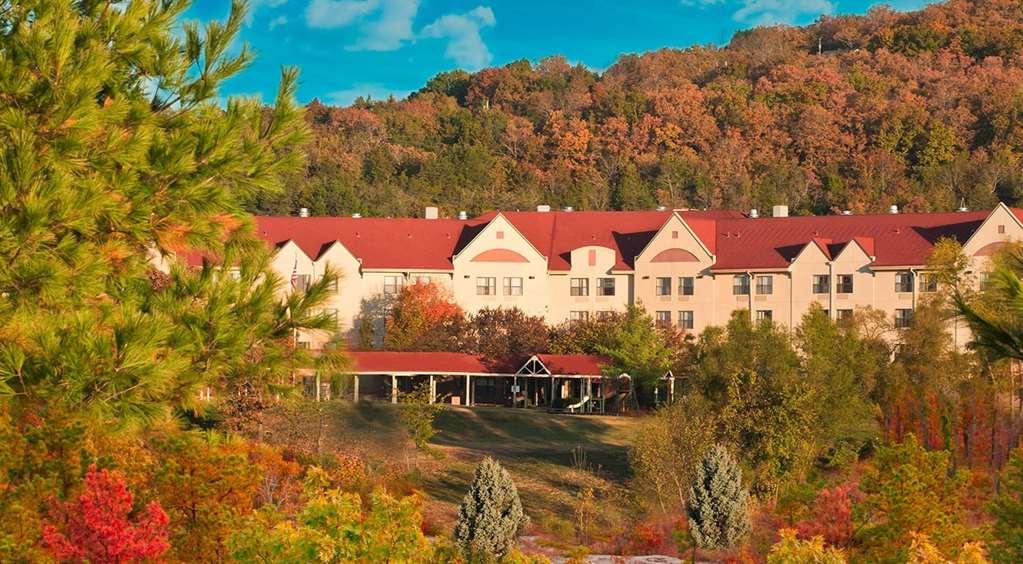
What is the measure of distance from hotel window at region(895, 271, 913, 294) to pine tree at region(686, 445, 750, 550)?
127 ft

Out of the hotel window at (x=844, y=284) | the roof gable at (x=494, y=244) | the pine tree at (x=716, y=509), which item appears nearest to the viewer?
the pine tree at (x=716, y=509)

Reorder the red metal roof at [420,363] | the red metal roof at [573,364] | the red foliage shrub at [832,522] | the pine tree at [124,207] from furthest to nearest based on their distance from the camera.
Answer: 1. the red metal roof at [420,363]
2. the red metal roof at [573,364]
3. the red foliage shrub at [832,522]
4. the pine tree at [124,207]

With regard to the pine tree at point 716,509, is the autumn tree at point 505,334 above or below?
above

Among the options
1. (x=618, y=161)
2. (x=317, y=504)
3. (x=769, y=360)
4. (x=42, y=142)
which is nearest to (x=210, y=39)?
(x=42, y=142)

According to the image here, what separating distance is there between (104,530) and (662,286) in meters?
56.4

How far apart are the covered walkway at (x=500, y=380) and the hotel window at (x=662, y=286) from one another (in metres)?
7.41

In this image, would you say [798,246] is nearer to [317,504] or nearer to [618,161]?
[618,161]

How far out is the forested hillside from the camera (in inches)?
3984

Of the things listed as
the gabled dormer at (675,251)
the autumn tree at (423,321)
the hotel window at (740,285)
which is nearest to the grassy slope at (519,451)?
the autumn tree at (423,321)

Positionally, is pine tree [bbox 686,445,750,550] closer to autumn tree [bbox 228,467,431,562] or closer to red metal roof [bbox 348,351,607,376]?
autumn tree [bbox 228,467,431,562]

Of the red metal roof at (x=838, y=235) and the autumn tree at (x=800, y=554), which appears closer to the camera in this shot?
the autumn tree at (x=800, y=554)

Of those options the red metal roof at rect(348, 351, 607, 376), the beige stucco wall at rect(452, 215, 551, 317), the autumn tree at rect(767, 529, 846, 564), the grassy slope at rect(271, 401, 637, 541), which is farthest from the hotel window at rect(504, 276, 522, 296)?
the autumn tree at rect(767, 529, 846, 564)

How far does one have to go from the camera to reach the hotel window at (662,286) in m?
67.6

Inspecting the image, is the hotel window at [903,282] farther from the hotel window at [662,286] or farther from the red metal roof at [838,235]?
the hotel window at [662,286]
